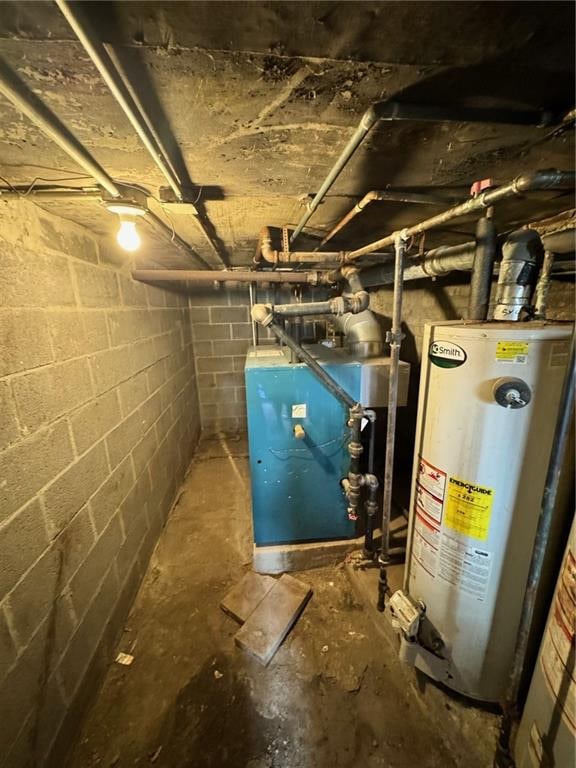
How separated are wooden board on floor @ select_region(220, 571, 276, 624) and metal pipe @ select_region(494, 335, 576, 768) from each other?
46.7 inches

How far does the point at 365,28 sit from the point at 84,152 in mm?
779

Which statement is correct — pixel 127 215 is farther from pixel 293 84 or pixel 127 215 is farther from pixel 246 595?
pixel 246 595

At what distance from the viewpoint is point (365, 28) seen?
1.55ft

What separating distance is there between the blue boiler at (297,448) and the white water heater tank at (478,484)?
22.6 inches

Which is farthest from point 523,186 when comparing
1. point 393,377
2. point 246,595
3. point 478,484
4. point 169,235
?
point 246,595

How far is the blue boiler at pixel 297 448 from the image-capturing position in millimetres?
1668

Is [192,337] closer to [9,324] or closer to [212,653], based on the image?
[9,324]

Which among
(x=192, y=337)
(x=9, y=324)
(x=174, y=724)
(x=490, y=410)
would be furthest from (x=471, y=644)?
(x=192, y=337)

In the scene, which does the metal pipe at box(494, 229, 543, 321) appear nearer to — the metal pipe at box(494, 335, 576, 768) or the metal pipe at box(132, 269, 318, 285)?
the metal pipe at box(494, 335, 576, 768)

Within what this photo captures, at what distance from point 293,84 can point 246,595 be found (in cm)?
229

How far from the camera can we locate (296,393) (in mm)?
1679

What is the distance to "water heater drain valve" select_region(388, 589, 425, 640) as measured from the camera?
4.13ft

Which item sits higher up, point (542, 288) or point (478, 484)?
point (542, 288)

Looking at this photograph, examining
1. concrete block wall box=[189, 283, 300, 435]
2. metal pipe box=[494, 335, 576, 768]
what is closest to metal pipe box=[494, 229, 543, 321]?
metal pipe box=[494, 335, 576, 768]
